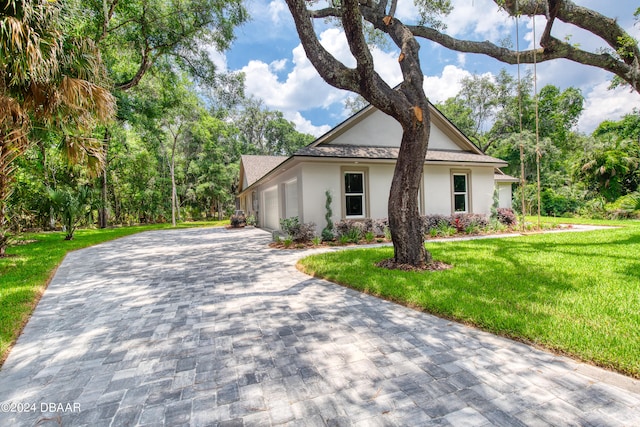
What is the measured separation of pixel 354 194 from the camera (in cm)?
1097

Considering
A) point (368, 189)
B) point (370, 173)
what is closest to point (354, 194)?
point (368, 189)

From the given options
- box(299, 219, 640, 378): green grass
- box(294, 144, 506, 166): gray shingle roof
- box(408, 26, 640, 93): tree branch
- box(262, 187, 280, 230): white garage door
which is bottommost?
box(299, 219, 640, 378): green grass

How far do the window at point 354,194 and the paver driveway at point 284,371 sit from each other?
6654 millimetres

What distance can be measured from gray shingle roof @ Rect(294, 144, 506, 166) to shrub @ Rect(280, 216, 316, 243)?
2.40 m

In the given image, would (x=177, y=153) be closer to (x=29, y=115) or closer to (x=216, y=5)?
(x=216, y=5)

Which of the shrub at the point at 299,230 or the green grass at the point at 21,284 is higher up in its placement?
the shrub at the point at 299,230

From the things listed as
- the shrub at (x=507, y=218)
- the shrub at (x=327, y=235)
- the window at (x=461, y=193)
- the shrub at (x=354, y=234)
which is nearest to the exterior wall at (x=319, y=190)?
the shrub at (x=327, y=235)

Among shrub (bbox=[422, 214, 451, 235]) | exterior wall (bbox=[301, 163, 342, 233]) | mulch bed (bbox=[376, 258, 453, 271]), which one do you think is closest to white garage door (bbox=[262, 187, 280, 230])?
exterior wall (bbox=[301, 163, 342, 233])

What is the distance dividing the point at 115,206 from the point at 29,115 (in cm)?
2426

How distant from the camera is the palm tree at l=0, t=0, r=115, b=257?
4141 mm

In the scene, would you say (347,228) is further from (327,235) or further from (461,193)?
(461,193)

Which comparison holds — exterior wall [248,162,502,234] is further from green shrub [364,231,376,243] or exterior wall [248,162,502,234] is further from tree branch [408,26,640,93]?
tree branch [408,26,640,93]

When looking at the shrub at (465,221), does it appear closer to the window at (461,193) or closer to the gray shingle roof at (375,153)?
the window at (461,193)

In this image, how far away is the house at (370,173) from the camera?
403 inches
